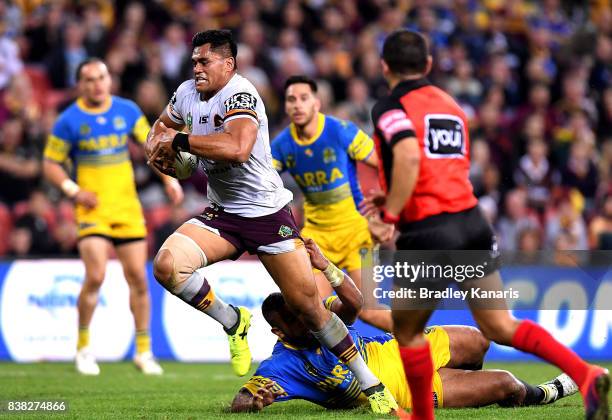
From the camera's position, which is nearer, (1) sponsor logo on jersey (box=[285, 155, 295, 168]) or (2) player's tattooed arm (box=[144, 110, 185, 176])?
(2) player's tattooed arm (box=[144, 110, 185, 176])

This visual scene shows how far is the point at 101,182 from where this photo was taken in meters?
11.4

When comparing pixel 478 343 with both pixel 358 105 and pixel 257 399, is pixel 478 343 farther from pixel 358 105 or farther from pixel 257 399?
pixel 358 105

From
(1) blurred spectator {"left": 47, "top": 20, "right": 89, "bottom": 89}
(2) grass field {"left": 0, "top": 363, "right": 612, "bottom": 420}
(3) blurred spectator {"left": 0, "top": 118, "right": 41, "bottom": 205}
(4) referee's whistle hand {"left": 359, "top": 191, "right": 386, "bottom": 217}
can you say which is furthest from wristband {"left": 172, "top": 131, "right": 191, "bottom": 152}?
(1) blurred spectator {"left": 47, "top": 20, "right": 89, "bottom": 89}

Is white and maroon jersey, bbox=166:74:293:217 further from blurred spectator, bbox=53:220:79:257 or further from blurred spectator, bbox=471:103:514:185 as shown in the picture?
blurred spectator, bbox=471:103:514:185

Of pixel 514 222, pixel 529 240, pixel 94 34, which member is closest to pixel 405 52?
pixel 529 240

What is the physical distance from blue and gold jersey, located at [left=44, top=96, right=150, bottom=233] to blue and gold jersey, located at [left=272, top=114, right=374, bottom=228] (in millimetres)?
1972

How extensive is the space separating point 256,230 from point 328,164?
2.75 metres

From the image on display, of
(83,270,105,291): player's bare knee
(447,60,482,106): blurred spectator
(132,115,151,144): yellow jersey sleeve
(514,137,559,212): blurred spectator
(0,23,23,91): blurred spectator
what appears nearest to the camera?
(83,270,105,291): player's bare knee

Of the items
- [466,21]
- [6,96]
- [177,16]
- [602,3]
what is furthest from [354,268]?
[602,3]

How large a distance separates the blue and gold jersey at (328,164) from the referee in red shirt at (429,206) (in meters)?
3.93

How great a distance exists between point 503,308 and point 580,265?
7.23 metres

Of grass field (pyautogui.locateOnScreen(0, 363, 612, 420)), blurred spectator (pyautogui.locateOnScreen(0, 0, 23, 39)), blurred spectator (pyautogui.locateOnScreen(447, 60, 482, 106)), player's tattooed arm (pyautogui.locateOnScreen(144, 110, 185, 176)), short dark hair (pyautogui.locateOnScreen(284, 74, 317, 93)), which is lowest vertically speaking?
grass field (pyautogui.locateOnScreen(0, 363, 612, 420))

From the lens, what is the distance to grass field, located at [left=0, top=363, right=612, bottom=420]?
7.32 metres

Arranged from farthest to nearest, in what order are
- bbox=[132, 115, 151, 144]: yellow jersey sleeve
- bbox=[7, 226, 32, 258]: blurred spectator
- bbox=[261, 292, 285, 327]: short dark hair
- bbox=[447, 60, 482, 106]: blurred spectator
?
1. bbox=[447, 60, 482, 106]: blurred spectator
2. bbox=[7, 226, 32, 258]: blurred spectator
3. bbox=[132, 115, 151, 144]: yellow jersey sleeve
4. bbox=[261, 292, 285, 327]: short dark hair
